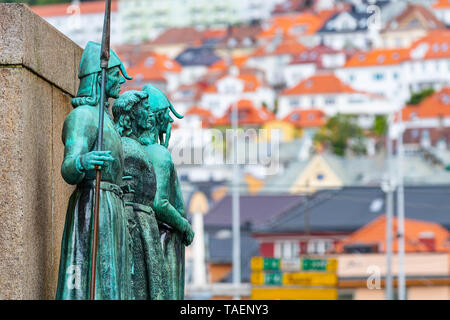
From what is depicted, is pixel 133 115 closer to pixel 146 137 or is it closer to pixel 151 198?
pixel 146 137

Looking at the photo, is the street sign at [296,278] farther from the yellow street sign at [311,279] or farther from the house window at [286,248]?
the house window at [286,248]

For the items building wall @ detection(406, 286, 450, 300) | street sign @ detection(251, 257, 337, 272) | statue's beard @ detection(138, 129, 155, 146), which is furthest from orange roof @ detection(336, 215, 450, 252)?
statue's beard @ detection(138, 129, 155, 146)

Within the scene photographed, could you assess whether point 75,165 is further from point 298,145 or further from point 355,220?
point 298,145

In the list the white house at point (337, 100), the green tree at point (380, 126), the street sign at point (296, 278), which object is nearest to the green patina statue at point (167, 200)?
the street sign at point (296, 278)

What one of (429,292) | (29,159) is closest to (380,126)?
(429,292)

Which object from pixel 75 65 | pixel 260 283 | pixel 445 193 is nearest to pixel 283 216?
pixel 445 193

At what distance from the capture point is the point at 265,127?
600 ft

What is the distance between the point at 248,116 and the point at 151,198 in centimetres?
17523

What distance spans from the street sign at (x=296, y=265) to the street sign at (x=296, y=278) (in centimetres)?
61

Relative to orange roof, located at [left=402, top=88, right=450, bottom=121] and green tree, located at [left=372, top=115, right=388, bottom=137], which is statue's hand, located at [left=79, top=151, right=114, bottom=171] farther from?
orange roof, located at [left=402, top=88, right=450, bottom=121]

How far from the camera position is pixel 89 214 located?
33.4 feet

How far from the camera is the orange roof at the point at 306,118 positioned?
187875 millimetres
